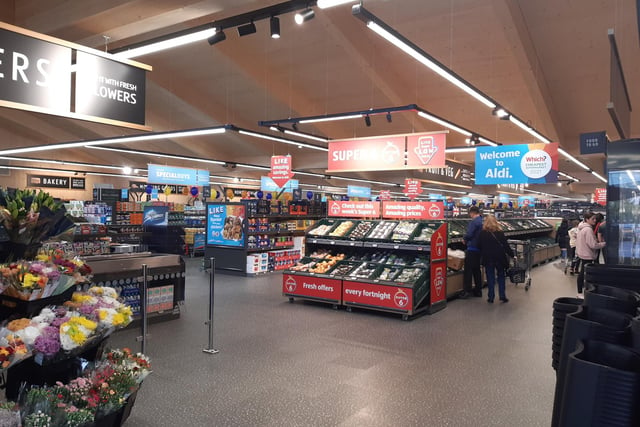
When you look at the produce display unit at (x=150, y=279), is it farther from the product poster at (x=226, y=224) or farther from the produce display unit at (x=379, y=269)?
the product poster at (x=226, y=224)

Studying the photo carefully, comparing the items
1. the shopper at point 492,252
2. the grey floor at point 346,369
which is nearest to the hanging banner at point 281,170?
the grey floor at point 346,369

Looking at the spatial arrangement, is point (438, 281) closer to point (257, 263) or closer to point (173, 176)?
point (257, 263)

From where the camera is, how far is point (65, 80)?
14.4ft

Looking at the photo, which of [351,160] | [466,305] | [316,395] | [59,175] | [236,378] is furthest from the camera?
[59,175]

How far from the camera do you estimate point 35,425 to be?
191cm

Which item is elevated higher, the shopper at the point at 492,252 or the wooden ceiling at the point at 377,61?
the wooden ceiling at the point at 377,61

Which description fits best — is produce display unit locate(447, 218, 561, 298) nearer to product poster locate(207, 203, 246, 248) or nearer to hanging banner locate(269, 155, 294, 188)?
hanging banner locate(269, 155, 294, 188)

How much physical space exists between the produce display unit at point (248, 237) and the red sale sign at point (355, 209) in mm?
2828

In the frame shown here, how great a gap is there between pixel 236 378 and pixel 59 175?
72.1 ft

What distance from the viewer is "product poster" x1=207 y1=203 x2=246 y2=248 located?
11.6 metres

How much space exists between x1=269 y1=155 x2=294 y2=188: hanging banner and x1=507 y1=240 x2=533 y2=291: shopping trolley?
217 inches

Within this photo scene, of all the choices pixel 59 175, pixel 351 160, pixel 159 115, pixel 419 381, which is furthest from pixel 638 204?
pixel 59 175

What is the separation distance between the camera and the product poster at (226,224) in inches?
456

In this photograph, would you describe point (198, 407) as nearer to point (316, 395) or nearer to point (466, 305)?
point (316, 395)
